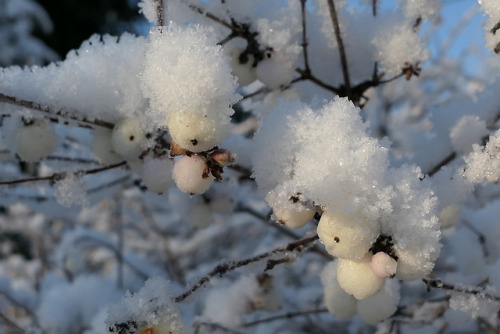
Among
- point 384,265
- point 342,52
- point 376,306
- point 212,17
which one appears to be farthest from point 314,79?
point 384,265

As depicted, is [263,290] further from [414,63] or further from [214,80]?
[214,80]

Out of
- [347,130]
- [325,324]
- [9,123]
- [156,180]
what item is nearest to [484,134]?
[347,130]

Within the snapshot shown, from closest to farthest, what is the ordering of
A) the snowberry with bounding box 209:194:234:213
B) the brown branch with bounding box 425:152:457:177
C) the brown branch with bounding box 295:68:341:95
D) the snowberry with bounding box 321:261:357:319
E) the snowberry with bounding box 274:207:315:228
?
the snowberry with bounding box 274:207:315:228, the snowberry with bounding box 321:261:357:319, the brown branch with bounding box 295:68:341:95, the brown branch with bounding box 425:152:457:177, the snowberry with bounding box 209:194:234:213

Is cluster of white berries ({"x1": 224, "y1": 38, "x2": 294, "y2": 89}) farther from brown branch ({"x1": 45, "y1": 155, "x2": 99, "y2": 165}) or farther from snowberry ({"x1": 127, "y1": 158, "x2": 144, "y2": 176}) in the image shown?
brown branch ({"x1": 45, "y1": 155, "x2": 99, "y2": 165})

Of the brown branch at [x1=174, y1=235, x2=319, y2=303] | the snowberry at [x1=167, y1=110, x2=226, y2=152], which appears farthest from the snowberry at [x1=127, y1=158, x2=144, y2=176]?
the snowberry at [x1=167, y1=110, x2=226, y2=152]

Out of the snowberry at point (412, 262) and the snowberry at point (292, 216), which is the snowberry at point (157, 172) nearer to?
the snowberry at point (292, 216)
